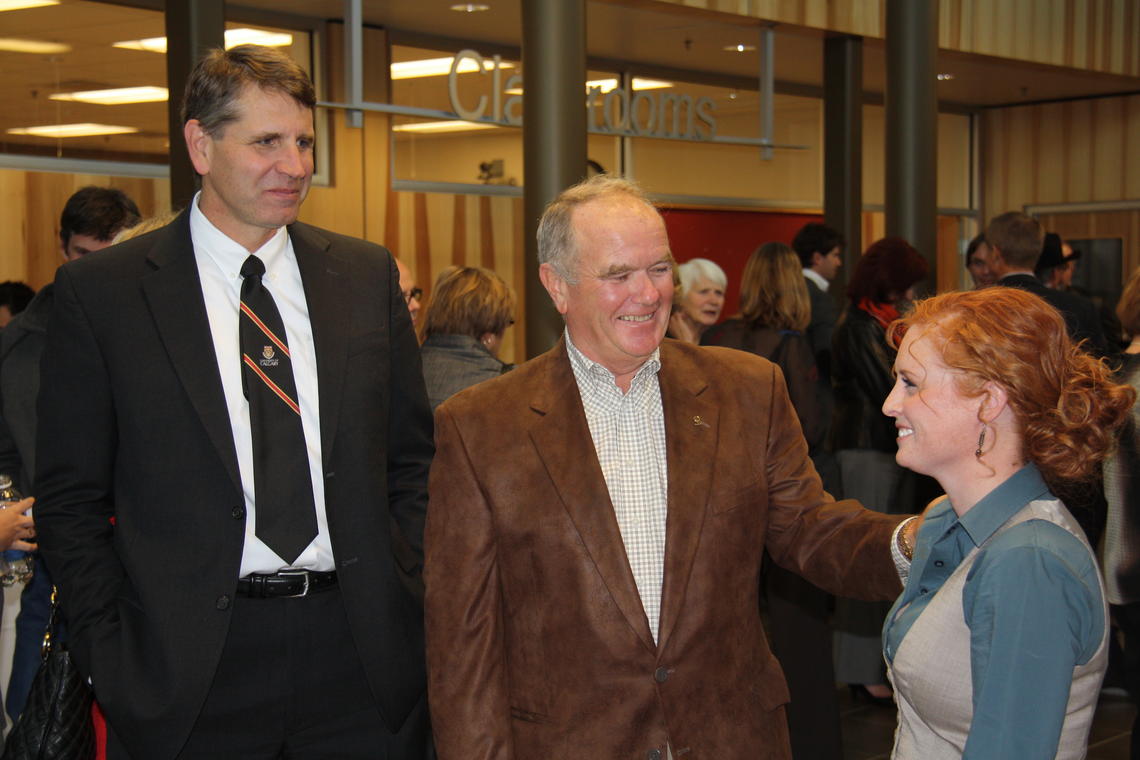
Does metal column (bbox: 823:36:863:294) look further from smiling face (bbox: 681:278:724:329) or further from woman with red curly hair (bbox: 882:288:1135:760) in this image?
woman with red curly hair (bbox: 882:288:1135:760)

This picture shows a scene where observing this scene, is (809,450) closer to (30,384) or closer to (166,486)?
(30,384)

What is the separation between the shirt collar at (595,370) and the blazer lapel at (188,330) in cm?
64

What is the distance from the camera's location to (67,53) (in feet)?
22.6

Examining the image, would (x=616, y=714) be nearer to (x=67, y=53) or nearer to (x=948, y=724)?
(x=948, y=724)

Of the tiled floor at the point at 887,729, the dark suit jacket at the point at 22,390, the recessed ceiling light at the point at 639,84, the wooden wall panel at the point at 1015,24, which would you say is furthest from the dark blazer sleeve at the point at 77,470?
the recessed ceiling light at the point at 639,84

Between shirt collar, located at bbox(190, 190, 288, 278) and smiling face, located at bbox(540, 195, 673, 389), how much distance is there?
1.95ft

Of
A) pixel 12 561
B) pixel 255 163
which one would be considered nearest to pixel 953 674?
pixel 255 163

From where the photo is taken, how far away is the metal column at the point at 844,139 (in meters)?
9.57

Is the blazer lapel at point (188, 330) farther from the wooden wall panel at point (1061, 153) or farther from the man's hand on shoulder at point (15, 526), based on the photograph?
the wooden wall panel at point (1061, 153)

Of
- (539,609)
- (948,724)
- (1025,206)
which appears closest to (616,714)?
(539,609)

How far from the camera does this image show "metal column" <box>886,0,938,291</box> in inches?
313

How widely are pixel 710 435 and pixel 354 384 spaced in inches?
26.6

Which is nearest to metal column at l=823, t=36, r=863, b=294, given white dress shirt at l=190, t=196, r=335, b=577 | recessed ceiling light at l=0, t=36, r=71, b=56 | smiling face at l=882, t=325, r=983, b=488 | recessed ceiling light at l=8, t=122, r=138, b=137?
recessed ceiling light at l=8, t=122, r=138, b=137

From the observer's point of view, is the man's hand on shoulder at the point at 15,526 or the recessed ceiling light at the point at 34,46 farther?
the recessed ceiling light at the point at 34,46
